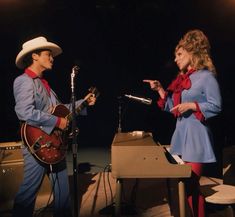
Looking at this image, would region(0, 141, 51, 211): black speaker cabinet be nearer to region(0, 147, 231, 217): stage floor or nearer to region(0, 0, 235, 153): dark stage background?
region(0, 147, 231, 217): stage floor

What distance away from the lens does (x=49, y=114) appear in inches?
121

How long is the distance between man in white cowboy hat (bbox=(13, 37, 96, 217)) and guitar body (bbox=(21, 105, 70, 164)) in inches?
1.6

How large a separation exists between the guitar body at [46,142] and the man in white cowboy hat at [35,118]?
0.14 ft

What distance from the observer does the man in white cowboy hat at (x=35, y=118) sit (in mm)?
3000

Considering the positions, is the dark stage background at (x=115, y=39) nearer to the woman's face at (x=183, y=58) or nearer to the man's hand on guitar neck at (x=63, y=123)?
the man's hand on guitar neck at (x=63, y=123)

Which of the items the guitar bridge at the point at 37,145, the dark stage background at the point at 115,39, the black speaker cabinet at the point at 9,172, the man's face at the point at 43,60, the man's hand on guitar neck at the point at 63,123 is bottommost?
the black speaker cabinet at the point at 9,172

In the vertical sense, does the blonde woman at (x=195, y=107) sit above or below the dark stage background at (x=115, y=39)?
below

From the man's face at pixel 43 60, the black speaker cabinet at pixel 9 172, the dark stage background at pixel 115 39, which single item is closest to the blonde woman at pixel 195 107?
the man's face at pixel 43 60

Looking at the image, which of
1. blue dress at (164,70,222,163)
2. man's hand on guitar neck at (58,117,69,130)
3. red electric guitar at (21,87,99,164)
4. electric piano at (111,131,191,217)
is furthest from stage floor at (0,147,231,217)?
electric piano at (111,131,191,217)

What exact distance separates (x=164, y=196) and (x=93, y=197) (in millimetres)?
817

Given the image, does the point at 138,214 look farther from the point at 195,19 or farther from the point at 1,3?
the point at 1,3

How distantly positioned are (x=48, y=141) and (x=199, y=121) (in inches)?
48.0

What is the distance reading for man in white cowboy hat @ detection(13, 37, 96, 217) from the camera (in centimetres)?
300

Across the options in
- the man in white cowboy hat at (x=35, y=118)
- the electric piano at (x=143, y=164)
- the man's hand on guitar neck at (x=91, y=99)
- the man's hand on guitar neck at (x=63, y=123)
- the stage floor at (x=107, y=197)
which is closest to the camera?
the electric piano at (x=143, y=164)
